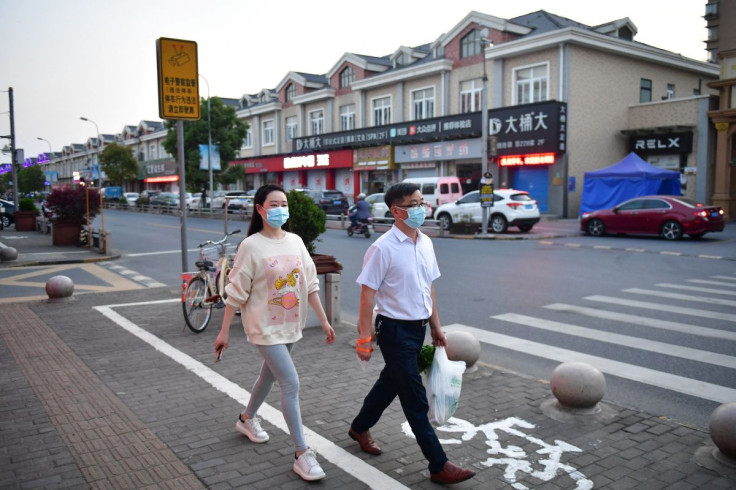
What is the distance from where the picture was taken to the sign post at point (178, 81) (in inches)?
369

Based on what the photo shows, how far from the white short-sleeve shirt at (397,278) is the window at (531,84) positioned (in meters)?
28.3

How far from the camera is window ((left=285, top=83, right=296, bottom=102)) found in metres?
49.3

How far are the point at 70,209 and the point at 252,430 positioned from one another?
18314 millimetres

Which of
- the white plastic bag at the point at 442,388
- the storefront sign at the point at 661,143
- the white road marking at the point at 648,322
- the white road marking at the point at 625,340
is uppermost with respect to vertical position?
the storefront sign at the point at 661,143

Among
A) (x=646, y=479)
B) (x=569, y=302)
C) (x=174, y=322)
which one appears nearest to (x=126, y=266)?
(x=174, y=322)

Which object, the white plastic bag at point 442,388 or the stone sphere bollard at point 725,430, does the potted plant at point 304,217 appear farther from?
the stone sphere bollard at point 725,430

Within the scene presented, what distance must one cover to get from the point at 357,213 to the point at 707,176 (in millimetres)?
17573

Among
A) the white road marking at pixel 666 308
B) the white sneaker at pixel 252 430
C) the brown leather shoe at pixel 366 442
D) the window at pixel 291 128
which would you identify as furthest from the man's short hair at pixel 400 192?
the window at pixel 291 128

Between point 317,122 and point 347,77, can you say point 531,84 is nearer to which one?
point 347,77

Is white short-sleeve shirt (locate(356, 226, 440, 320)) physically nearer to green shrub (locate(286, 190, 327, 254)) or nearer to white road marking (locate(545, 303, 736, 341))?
green shrub (locate(286, 190, 327, 254))

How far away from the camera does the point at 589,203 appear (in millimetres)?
26172

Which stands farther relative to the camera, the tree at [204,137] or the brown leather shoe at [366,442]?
the tree at [204,137]

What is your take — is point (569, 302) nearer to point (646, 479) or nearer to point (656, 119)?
point (646, 479)

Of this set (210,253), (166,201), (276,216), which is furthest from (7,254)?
(166,201)
